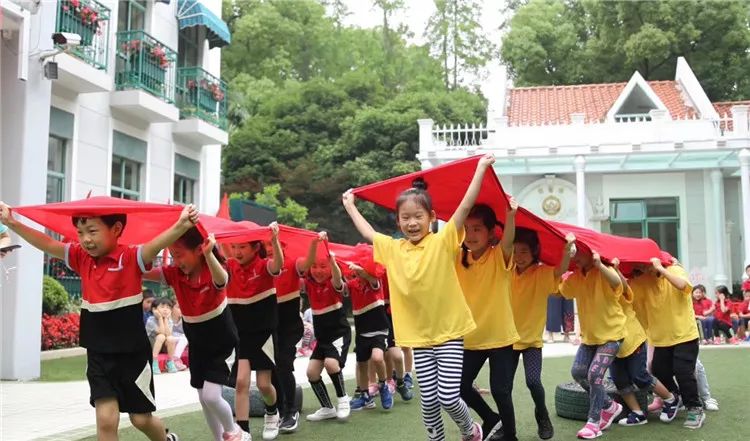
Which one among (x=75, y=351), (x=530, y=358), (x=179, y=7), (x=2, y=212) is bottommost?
(x=75, y=351)

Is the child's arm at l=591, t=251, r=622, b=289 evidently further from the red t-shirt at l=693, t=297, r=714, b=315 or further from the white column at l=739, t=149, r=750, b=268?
the white column at l=739, t=149, r=750, b=268

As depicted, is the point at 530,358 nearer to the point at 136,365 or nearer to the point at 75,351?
the point at 136,365

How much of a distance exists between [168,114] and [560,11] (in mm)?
28190

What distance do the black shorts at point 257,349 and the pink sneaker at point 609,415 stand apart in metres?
2.96

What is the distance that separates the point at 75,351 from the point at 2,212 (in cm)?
929

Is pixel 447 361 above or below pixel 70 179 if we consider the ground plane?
below

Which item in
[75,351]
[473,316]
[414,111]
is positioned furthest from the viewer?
[414,111]

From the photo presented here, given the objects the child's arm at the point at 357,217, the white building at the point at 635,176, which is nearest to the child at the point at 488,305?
the child's arm at the point at 357,217

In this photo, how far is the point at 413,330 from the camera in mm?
4863

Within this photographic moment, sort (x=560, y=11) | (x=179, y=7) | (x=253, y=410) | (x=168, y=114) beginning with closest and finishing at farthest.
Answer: (x=253, y=410) → (x=168, y=114) → (x=179, y=7) → (x=560, y=11)

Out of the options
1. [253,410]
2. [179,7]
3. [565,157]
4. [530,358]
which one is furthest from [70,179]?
[565,157]

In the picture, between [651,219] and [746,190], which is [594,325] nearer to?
[746,190]

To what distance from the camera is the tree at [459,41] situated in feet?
148

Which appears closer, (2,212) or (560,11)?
(2,212)
